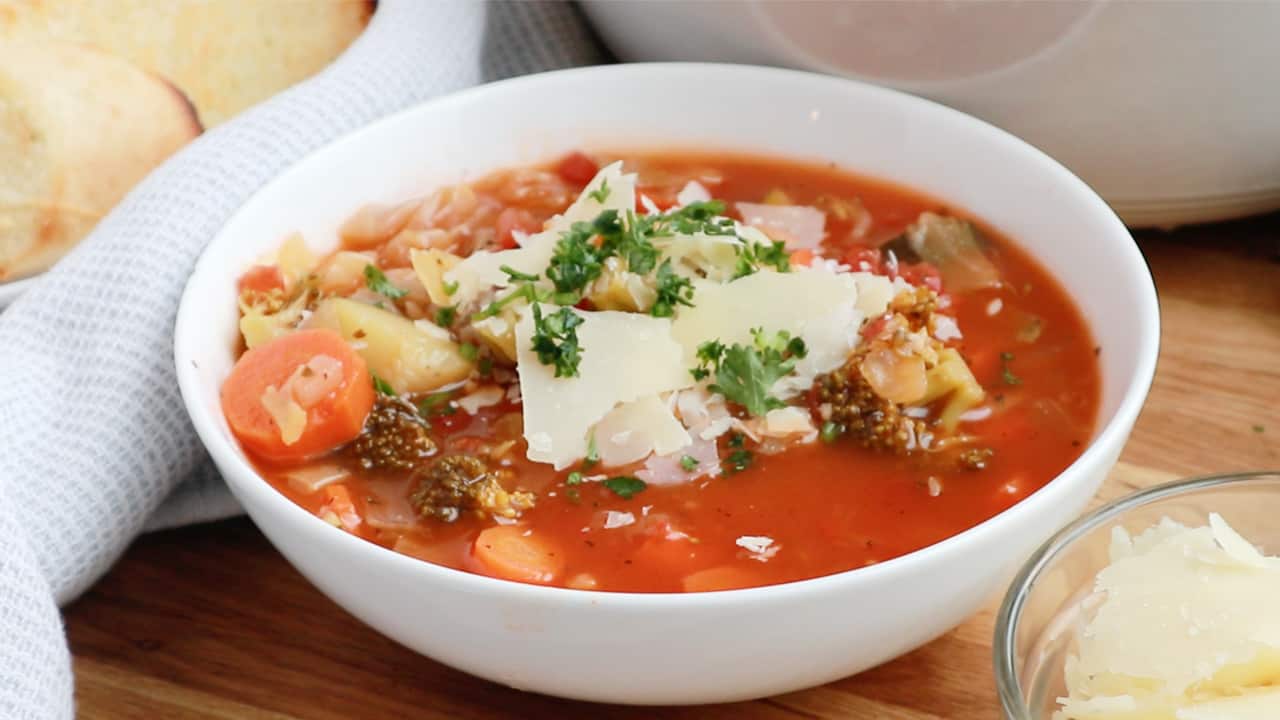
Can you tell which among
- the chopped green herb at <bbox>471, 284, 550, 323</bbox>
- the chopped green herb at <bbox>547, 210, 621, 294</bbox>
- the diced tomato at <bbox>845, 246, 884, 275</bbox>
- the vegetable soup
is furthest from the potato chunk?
the diced tomato at <bbox>845, 246, 884, 275</bbox>

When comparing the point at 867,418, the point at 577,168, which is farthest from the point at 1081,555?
the point at 577,168

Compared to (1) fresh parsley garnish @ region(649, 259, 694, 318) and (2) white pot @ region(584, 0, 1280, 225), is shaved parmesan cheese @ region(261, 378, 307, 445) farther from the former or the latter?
(2) white pot @ region(584, 0, 1280, 225)

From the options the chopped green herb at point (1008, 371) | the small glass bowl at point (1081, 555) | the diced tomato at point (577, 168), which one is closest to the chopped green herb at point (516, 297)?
the diced tomato at point (577, 168)

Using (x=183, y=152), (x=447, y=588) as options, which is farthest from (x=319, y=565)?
(x=183, y=152)

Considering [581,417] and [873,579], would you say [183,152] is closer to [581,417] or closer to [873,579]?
[581,417]

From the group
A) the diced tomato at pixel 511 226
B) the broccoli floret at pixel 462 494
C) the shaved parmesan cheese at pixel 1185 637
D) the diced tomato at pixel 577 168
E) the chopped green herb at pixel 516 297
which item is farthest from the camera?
the diced tomato at pixel 577 168

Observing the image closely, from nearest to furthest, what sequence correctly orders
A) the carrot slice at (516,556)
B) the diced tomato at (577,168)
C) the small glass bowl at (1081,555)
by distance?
1. the small glass bowl at (1081,555)
2. the carrot slice at (516,556)
3. the diced tomato at (577,168)

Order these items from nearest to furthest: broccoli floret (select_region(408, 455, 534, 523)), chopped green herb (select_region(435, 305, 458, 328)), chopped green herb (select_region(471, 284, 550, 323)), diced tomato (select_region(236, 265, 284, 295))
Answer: broccoli floret (select_region(408, 455, 534, 523)) → chopped green herb (select_region(471, 284, 550, 323)) → chopped green herb (select_region(435, 305, 458, 328)) → diced tomato (select_region(236, 265, 284, 295))

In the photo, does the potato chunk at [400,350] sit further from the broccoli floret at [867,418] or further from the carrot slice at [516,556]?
the broccoli floret at [867,418]
